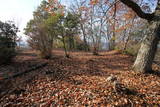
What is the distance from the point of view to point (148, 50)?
12.4ft

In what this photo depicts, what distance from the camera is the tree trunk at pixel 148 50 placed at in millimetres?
3648

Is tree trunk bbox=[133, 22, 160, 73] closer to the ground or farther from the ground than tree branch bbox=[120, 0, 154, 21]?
closer to the ground

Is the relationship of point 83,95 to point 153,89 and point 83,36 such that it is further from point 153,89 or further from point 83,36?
point 83,36

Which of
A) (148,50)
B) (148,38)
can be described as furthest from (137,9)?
(148,50)

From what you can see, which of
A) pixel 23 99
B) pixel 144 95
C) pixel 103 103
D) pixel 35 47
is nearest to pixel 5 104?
pixel 23 99

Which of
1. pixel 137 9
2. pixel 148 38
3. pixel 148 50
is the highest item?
pixel 137 9

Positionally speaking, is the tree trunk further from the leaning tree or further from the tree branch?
the tree branch

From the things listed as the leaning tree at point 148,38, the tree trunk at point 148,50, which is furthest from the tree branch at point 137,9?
the tree trunk at point 148,50

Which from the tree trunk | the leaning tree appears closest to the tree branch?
the leaning tree

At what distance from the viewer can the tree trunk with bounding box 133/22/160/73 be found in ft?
12.0

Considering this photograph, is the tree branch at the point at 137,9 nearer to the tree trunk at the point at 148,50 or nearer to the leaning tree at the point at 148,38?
the leaning tree at the point at 148,38

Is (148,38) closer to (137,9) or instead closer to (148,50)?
(148,50)

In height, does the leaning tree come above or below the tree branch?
below

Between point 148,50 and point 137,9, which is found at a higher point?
point 137,9
